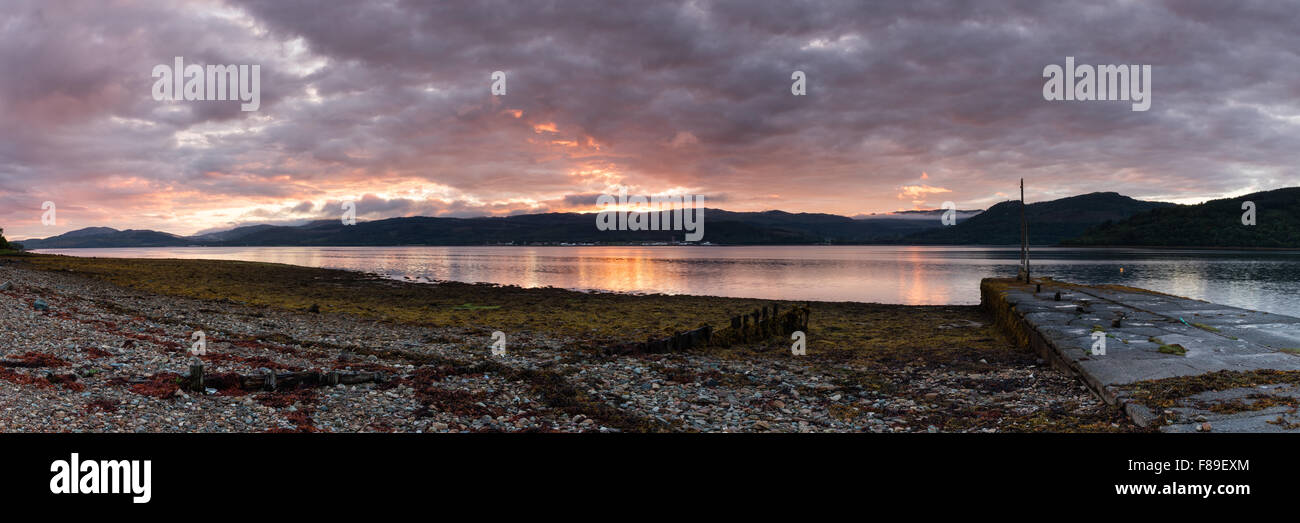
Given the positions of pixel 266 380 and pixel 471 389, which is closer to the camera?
pixel 266 380

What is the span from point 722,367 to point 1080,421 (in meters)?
10.3

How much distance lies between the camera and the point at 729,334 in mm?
25344

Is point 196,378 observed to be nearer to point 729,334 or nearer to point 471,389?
point 471,389

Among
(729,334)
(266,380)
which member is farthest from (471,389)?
(729,334)

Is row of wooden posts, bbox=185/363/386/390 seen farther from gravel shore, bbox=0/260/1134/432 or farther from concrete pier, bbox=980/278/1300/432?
concrete pier, bbox=980/278/1300/432

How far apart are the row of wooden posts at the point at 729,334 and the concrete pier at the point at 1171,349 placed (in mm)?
9910

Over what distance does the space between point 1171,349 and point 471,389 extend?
18.1 m

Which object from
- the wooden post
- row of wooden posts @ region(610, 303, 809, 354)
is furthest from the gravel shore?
row of wooden posts @ region(610, 303, 809, 354)

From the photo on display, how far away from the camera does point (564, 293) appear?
58.5 metres

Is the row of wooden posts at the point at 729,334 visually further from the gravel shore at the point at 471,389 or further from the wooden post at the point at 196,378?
the wooden post at the point at 196,378

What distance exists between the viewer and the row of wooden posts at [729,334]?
72.9 ft

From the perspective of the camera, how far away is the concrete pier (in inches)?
363

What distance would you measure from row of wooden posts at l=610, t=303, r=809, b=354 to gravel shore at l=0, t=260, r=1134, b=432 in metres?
1.09
